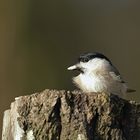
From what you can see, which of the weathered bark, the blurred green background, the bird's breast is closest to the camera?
the weathered bark

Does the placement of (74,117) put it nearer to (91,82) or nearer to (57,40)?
(91,82)

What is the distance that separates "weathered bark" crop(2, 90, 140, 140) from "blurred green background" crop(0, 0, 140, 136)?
5.58m

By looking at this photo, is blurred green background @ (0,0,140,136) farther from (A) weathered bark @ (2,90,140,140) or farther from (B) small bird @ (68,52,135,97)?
(A) weathered bark @ (2,90,140,140)

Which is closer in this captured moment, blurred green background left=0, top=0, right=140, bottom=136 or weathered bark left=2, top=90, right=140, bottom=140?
weathered bark left=2, top=90, right=140, bottom=140

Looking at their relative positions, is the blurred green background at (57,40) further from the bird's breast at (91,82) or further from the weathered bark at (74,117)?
the weathered bark at (74,117)

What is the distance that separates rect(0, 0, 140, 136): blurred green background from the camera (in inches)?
356

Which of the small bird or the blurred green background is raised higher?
the blurred green background

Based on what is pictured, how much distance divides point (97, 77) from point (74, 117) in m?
1.65

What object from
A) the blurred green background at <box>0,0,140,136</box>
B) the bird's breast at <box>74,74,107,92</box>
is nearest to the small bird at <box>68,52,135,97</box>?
the bird's breast at <box>74,74,107,92</box>

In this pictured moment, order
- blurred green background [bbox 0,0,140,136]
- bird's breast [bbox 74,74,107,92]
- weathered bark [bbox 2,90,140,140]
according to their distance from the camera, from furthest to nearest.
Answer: blurred green background [bbox 0,0,140,136] < bird's breast [bbox 74,74,107,92] < weathered bark [bbox 2,90,140,140]

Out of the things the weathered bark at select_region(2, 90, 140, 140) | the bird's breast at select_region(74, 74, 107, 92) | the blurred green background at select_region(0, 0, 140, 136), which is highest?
the blurred green background at select_region(0, 0, 140, 136)

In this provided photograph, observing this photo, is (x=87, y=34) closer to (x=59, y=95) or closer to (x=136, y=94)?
(x=136, y=94)

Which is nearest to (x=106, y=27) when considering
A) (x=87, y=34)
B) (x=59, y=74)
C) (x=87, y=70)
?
(x=87, y=34)

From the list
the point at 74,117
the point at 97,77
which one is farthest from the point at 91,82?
the point at 74,117
